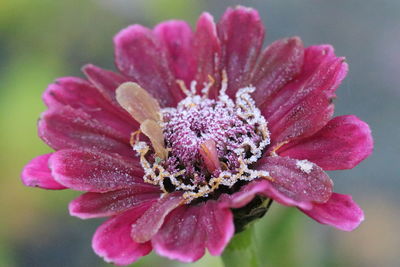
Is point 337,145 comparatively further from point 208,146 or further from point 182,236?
point 182,236

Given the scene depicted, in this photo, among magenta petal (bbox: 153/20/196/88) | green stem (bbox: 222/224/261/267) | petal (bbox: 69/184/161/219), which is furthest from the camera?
magenta petal (bbox: 153/20/196/88)

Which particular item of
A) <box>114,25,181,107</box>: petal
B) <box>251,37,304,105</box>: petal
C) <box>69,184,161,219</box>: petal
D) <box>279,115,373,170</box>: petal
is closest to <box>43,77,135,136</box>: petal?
<box>114,25,181,107</box>: petal

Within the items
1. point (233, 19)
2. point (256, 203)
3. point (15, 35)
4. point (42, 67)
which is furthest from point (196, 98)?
point (15, 35)

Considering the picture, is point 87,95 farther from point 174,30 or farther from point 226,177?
point 226,177

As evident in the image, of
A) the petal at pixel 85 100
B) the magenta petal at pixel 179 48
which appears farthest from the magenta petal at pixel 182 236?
the magenta petal at pixel 179 48

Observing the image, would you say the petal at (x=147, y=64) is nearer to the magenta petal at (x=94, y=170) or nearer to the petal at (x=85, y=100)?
the petal at (x=85, y=100)

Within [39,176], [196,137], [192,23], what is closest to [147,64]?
[196,137]

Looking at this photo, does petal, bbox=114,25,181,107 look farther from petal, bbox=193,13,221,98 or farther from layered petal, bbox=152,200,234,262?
Answer: layered petal, bbox=152,200,234,262
